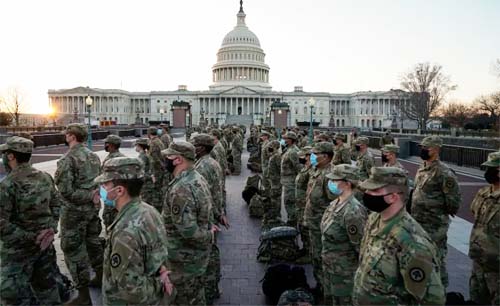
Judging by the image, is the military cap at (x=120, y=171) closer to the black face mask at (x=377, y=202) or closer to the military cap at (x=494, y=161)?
the black face mask at (x=377, y=202)

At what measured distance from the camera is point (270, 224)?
1068 centimetres

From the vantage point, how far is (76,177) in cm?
673

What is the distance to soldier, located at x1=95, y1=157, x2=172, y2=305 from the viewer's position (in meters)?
3.30

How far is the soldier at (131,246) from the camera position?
10.8 ft

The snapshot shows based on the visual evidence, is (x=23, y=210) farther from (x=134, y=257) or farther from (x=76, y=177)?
(x=134, y=257)

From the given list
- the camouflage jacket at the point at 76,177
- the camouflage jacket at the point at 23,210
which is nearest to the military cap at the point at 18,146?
the camouflage jacket at the point at 23,210

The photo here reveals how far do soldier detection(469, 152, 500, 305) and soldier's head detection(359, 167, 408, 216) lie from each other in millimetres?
2715

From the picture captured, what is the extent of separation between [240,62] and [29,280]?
424ft

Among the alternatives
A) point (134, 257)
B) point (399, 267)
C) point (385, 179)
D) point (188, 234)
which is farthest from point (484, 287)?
point (134, 257)

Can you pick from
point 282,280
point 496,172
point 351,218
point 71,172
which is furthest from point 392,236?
point 71,172

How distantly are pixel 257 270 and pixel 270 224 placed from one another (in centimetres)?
277

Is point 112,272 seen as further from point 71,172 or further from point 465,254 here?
point 465,254

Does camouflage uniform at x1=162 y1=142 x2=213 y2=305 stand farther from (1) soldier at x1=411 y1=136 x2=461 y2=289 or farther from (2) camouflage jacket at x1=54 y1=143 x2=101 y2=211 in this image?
(1) soldier at x1=411 y1=136 x2=461 y2=289

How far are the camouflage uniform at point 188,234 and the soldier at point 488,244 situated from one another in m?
3.62
